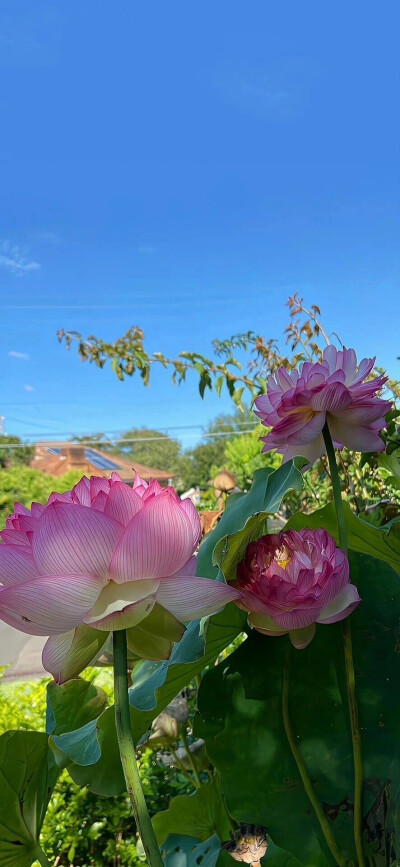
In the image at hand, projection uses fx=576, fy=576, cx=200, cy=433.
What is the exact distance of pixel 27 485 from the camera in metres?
7.82

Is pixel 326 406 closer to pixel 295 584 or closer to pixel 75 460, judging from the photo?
pixel 295 584

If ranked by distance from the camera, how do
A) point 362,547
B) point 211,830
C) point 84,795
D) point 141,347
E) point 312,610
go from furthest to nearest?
point 141,347, point 84,795, point 211,830, point 362,547, point 312,610

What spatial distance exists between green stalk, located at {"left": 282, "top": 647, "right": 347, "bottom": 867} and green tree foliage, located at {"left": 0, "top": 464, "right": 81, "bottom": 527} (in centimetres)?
684

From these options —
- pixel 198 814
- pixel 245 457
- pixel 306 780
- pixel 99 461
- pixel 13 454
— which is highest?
pixel 13 454

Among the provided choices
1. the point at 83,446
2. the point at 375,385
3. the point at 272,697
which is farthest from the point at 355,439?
the point at 83,446

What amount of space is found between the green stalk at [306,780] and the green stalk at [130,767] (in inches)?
5.6

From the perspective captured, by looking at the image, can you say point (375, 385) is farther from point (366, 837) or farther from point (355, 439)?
point (366, 837)

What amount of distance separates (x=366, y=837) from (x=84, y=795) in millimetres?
625

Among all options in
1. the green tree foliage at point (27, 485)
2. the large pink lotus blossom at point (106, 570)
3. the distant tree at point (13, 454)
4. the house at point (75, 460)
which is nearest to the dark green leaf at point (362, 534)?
the large pink lotus blossom at point (106, 570)

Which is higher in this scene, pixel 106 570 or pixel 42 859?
pixel 106 570

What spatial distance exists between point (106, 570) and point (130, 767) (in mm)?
71

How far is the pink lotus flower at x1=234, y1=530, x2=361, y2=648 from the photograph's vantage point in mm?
269

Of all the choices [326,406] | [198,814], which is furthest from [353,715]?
[198,814]

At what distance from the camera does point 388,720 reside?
358mm
